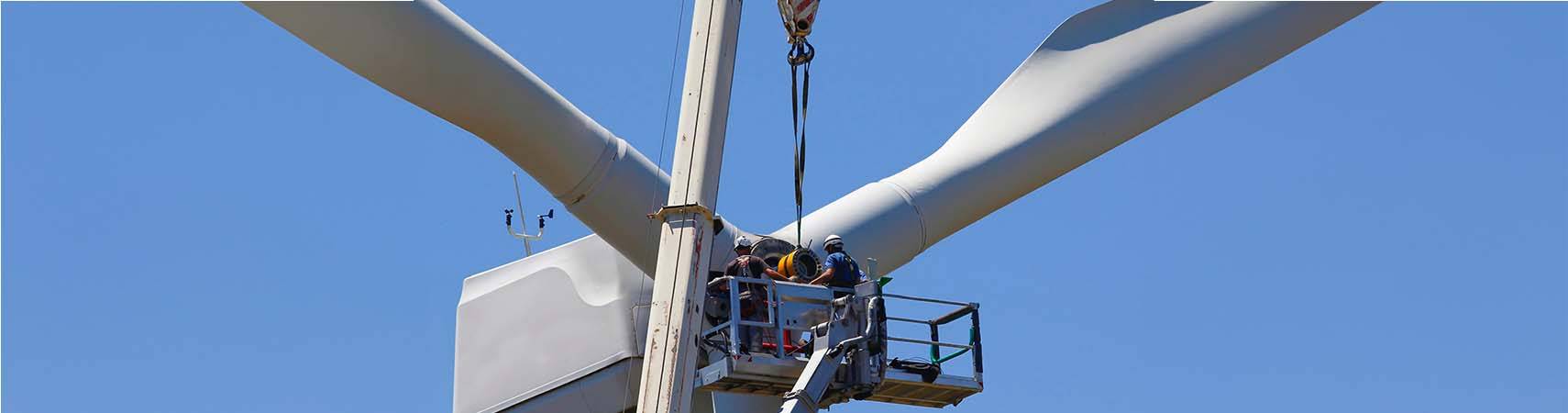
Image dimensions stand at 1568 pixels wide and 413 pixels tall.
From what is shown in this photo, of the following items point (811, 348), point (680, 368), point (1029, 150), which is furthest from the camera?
point (1029, 150)

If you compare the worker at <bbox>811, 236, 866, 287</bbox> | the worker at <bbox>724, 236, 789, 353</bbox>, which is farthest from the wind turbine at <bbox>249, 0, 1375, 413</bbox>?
the worker at <bbox>811, 236, 866, 287</bbox>

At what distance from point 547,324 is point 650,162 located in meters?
1.90

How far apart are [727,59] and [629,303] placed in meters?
3.01

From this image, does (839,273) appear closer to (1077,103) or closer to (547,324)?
(547,324)

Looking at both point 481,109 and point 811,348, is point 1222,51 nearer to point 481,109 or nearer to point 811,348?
point 811,348

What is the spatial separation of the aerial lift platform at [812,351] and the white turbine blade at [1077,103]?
3065mm

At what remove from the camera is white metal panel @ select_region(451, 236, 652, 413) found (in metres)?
20.9

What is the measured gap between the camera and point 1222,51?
2247 cm

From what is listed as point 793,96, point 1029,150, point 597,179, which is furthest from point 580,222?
point 1029,150

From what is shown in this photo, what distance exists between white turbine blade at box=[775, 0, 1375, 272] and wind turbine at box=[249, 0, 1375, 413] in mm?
18

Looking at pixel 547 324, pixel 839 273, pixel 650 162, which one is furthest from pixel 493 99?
pixel 547 324

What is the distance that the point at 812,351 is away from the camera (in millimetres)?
18984

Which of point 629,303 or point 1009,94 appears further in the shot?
point 1009,94

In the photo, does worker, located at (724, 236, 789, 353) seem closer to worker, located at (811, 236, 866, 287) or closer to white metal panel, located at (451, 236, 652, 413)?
worker, located at (811, 236, 866, 287)
